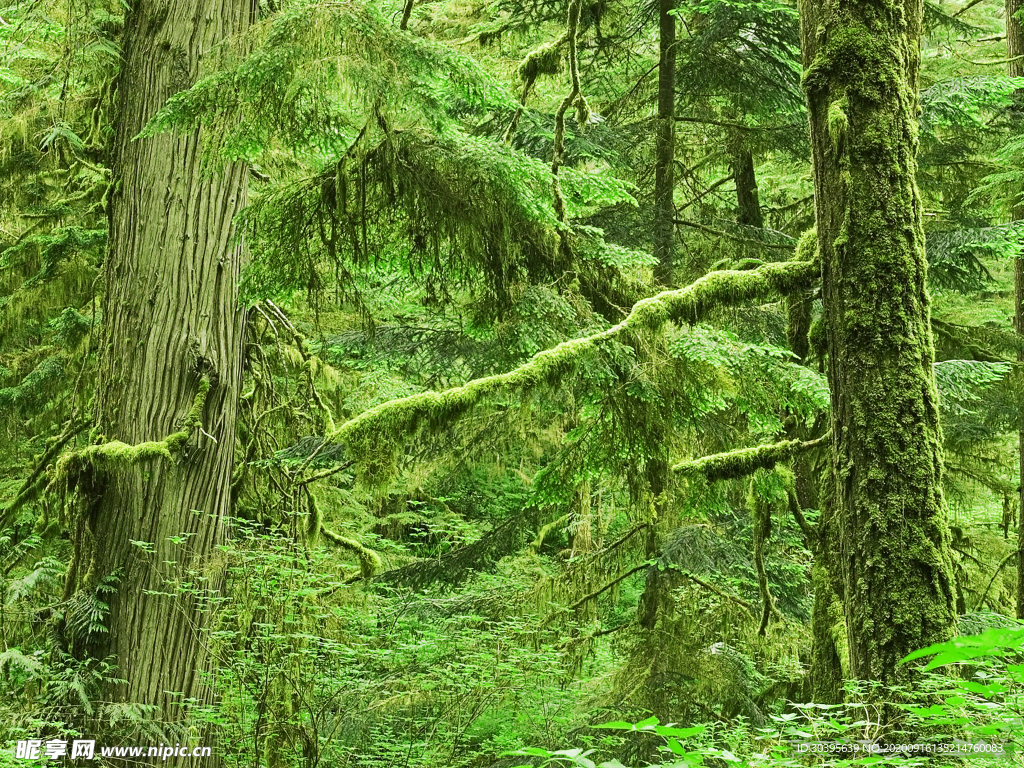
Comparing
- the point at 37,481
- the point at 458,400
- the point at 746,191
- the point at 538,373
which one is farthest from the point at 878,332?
the point at 746,191

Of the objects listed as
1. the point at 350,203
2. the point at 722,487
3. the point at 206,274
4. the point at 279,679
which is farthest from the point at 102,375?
the point at 722,487

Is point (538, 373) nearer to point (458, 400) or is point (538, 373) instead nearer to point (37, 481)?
point (458, 400)

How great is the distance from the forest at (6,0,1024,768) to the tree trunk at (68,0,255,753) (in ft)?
0.06

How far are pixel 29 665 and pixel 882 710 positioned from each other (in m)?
3.89

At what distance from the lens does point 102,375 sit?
478 cm

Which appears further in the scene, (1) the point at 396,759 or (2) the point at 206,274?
(1) the point at 396,759

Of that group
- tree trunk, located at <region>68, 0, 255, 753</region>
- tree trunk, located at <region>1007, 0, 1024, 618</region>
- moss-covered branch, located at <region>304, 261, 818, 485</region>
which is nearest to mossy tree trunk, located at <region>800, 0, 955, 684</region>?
moss-covered branch, located at <region>304, 261, 818, 485</region>

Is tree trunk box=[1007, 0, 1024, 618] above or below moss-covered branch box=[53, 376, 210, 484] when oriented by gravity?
above

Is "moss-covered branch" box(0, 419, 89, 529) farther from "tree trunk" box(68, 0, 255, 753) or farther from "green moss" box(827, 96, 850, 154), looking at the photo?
"green moss" box(827, 96, 850, 154)

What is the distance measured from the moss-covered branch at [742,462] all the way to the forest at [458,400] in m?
0.02

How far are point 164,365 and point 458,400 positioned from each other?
187cm

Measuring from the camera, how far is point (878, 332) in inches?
129

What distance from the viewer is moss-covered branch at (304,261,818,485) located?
387 cm

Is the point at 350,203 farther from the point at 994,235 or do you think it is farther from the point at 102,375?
the point at 994,235
